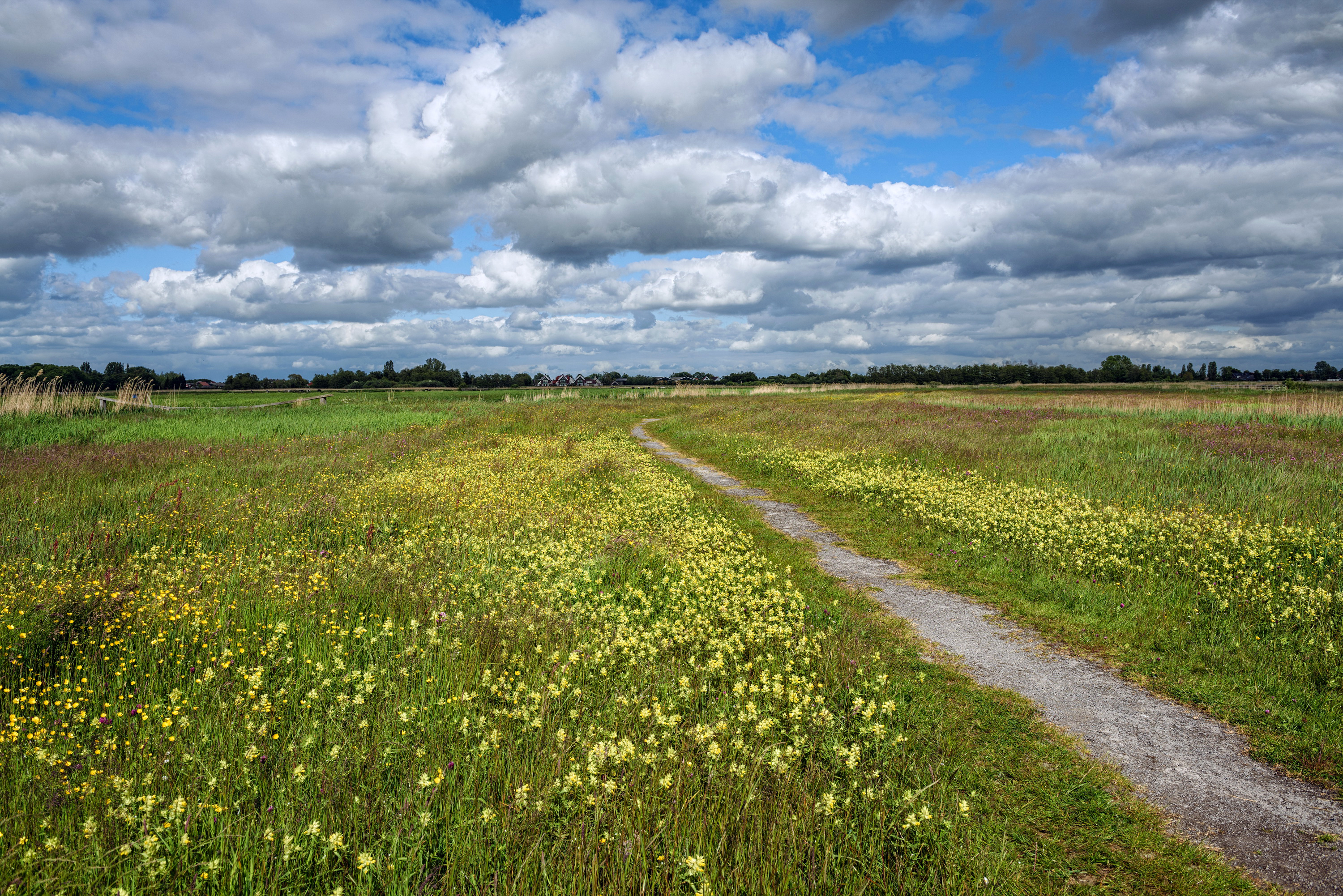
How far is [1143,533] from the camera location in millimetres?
11766

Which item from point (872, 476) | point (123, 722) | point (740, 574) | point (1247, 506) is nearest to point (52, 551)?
point (123, 722)

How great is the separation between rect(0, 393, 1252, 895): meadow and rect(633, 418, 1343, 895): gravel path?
373 millimetres

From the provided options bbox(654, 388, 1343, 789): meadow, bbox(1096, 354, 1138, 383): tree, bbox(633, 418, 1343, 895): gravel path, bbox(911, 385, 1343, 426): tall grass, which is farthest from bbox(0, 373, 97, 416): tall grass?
bbox(1096, 354, 1138, 383): tree

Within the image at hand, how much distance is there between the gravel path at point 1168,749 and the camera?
14.6 ft

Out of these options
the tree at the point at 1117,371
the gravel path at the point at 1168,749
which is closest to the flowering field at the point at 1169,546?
the gravel path at the point at 1168,749

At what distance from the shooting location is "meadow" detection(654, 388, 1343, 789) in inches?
281

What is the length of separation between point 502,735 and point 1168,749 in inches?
241

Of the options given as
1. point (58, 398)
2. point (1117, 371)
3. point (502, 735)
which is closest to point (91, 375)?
point (58, 398)

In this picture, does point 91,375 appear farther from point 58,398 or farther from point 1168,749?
point 1168,749

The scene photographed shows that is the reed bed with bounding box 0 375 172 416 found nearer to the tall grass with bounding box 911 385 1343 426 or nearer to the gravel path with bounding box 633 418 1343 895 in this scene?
the gravel path with bounding box 633 418 1343 895

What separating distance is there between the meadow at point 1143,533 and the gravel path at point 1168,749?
42 cm

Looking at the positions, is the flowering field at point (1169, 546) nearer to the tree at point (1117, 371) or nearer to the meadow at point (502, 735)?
the meadow at point (502, 735)

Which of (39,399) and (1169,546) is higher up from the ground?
(39,399)

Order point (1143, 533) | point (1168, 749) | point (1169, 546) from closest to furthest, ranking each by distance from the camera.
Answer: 1. point (1168, 749)
2. point (1169, 546)
3. point (1143, 533)
